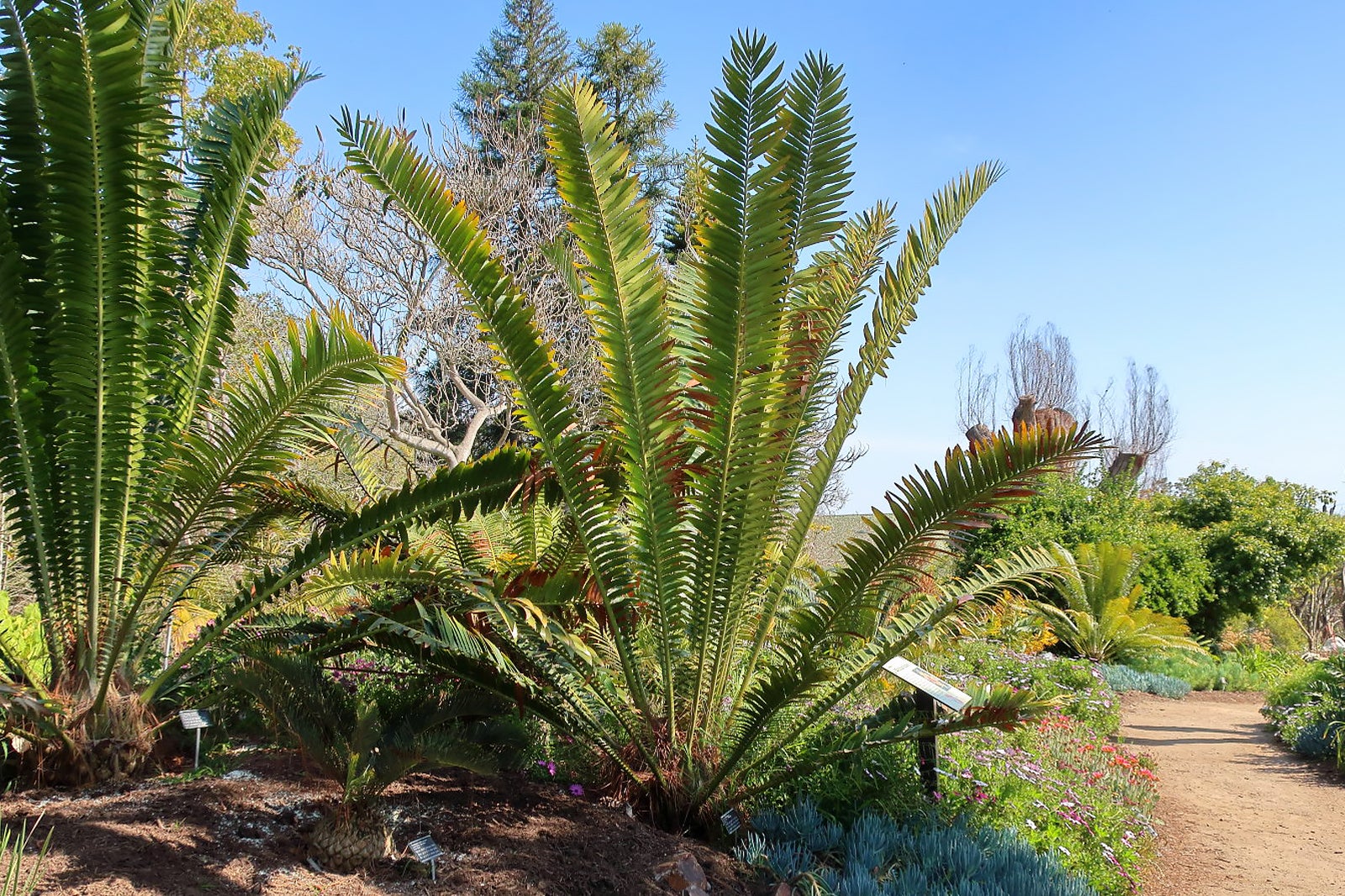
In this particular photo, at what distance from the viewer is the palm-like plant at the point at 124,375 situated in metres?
3.91

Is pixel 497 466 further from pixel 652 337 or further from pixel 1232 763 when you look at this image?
pixel 1232 763

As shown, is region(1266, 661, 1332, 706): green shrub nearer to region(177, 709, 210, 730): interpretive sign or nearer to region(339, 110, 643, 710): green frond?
region(339, 110, 643, 710): green frond

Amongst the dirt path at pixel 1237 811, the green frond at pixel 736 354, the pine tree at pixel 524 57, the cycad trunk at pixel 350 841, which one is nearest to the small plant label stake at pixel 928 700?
the green frond at pixel 736 354

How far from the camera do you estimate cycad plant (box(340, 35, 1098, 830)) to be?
374 cm

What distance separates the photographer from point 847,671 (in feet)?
14.1

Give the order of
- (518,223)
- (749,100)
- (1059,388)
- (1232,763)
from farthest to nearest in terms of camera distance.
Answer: (1059,388), (518,223), (1232,763), (749,100)

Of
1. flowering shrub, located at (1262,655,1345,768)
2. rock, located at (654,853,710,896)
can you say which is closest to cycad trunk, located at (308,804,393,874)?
rock, located at (654,853,710,896)

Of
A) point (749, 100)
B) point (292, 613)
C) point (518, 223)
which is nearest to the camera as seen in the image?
point (749, 100)

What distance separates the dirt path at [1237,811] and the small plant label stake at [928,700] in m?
1.40

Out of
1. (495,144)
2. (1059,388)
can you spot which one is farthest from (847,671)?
(1059,388)

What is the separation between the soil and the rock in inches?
1.9

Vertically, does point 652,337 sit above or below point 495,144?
below

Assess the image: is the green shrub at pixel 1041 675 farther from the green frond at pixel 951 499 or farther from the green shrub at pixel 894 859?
the green frond at pixel 951 499

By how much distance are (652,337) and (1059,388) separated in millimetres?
32658
